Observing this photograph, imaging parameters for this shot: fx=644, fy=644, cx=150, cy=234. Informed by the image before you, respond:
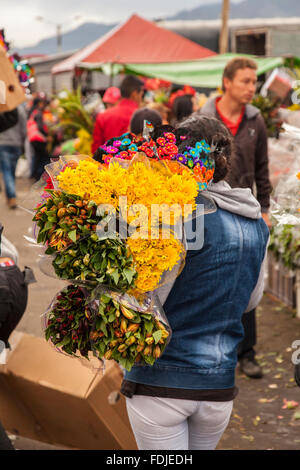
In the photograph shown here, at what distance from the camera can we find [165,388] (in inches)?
84.5

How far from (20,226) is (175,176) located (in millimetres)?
7424

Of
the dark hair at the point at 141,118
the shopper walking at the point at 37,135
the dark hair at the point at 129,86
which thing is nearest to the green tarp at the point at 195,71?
the dark hair at the point at 129,86

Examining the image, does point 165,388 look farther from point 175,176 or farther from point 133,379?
point 175,176

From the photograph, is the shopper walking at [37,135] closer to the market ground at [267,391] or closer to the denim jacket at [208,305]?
the market ground at [267,391]

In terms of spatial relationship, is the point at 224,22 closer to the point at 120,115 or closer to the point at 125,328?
the point at 120,115

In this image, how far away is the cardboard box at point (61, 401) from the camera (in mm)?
3086

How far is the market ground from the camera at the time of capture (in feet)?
11.8

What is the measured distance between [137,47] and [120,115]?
6.34 metres

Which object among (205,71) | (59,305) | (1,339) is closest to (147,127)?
(59,305)

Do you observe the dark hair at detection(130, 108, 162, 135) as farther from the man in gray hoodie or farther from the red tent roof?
the red tent roof

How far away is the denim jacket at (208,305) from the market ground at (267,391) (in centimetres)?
42

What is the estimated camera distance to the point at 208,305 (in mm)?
2133

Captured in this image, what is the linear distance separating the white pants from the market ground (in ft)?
1.65

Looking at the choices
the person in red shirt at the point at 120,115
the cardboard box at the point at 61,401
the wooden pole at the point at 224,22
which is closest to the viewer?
the cardboard box at the point at 61,401
